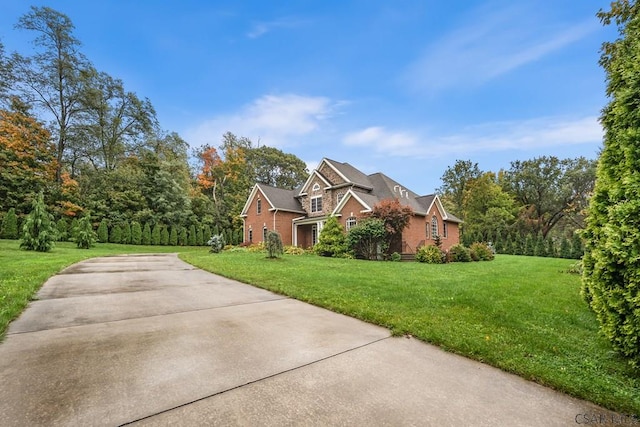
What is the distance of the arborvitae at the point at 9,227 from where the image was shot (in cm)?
2034

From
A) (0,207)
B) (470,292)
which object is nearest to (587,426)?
(470,292)

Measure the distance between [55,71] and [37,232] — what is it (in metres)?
18.1

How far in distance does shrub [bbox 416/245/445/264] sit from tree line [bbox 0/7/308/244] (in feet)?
73.7

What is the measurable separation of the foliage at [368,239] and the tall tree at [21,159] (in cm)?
2534

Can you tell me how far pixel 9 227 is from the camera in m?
20.5

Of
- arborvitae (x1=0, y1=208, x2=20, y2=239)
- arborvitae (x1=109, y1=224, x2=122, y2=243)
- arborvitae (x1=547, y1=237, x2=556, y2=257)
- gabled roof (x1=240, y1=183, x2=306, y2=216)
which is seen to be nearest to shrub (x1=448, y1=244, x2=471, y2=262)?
gabled roof (x1=240, y1=183, x2=306, y2=216)

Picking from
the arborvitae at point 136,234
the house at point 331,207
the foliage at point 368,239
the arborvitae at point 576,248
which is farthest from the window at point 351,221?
the arborvitae at point 576,248

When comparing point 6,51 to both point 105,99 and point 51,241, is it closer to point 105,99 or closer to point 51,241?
point 105,99

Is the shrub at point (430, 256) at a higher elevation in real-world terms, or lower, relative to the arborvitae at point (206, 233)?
lower

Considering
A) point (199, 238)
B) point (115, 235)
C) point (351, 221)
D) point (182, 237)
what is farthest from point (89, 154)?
point (351, 221)

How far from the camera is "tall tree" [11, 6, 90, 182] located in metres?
24.0

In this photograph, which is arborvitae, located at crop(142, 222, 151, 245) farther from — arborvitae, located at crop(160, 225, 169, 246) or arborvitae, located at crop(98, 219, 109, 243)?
arborvitae, located at crop(98, 219, 109, 243)

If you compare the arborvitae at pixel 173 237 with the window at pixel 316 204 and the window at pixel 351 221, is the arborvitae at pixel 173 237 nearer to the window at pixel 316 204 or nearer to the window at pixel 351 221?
the window at pixel 316 204

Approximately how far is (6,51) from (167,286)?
102 ft
